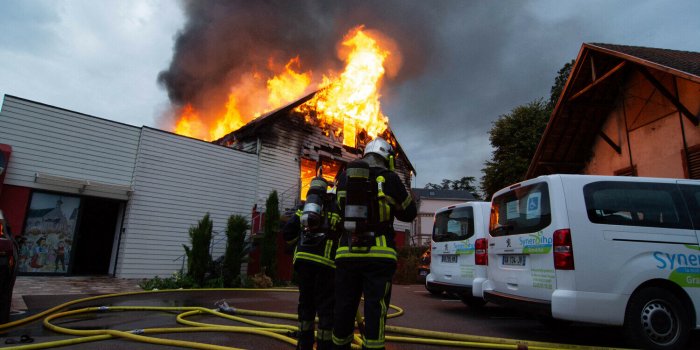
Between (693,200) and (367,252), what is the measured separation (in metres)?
4.32

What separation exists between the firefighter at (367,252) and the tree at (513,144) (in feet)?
50.6

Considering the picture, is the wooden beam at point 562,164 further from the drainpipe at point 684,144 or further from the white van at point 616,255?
the white van at point 616,255

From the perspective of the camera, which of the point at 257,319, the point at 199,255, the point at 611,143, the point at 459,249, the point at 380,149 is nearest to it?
the point at 380,149

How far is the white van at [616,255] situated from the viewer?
414 cm

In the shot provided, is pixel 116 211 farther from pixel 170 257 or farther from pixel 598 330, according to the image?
pixel 598 330

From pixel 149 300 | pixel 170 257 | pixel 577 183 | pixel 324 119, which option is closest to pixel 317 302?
pixel 577 183

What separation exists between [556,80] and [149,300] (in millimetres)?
31961

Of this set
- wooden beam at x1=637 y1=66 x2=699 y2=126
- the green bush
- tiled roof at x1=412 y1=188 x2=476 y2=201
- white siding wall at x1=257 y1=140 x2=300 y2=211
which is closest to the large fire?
white siding wall at x1=257 y1=140 x2=300 y2=211

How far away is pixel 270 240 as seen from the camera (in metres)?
13.0

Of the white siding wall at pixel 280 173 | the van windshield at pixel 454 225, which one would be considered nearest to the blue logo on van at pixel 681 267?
the van windshield at pixel 454 225

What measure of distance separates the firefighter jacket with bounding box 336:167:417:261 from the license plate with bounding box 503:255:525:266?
221 centimetres

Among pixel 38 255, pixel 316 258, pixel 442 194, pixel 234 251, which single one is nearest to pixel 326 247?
pixel 316 258

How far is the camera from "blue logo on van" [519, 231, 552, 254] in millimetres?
4414

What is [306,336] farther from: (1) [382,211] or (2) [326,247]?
(1) [382,211]
